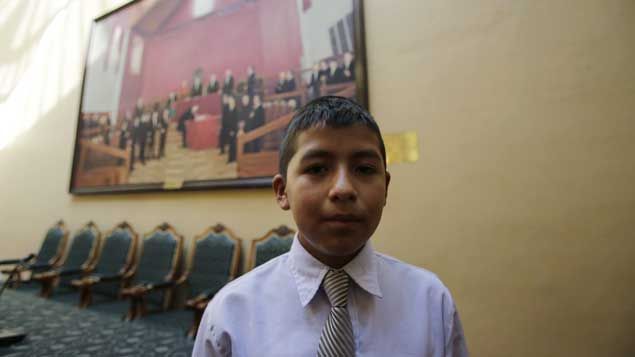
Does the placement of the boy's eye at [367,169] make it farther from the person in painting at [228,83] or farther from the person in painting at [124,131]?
the person in painting at [124,131]

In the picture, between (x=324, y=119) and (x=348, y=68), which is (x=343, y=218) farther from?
(x=348, y=68)

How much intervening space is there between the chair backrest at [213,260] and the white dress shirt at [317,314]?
2774mm

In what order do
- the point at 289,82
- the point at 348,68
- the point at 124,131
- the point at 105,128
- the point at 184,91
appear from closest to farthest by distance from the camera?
the point at 348,68 < the point at 289,82 < the point at 184,91 < the point at 124,131 < the point at 105,128

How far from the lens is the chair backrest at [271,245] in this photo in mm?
3234

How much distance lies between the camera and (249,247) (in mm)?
3604

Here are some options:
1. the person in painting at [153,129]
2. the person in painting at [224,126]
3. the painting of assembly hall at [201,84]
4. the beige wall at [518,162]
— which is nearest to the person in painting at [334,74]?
the painting of assembly hall at [201,84]

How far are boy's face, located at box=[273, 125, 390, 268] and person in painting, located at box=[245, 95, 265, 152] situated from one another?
2.88 m

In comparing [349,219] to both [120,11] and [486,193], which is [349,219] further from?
[120,11]

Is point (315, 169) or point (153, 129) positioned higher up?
point (153, 129)

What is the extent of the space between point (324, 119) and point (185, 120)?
158 inches

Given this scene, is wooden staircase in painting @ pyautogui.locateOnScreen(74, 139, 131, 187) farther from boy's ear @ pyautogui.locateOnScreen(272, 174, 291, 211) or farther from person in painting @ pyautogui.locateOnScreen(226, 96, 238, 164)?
boy's ear @ pyautogui.locateOnScreen(272, 174, 291, 211)

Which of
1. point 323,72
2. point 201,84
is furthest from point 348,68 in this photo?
point 201,84

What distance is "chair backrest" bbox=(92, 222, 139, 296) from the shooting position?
13.8ft

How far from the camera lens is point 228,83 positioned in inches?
159
